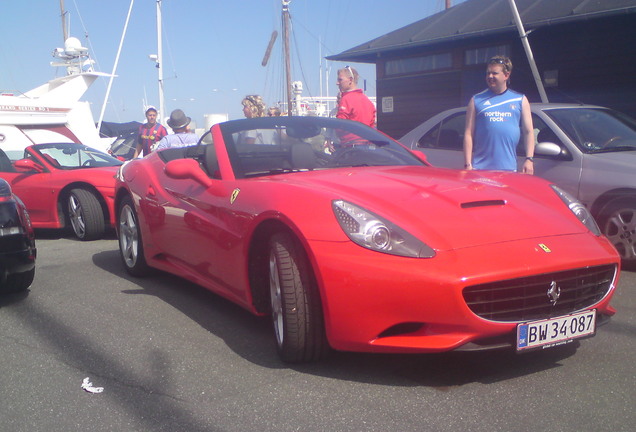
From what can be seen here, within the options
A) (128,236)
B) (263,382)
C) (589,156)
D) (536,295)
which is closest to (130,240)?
(128,236)

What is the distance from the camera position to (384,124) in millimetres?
15789

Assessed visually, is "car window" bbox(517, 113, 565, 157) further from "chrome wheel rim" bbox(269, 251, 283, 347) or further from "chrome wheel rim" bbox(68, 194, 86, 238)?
"chrome wheel rim" bbox(68, 194, 86, 238)

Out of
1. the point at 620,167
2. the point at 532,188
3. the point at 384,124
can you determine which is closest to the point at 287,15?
the point at 384,124

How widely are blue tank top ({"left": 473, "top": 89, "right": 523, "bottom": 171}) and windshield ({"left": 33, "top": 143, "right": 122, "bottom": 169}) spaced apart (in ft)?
17.9

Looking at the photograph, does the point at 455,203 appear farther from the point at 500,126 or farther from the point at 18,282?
the point at 18,282

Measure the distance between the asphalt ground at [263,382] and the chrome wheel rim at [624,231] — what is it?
3.37ft

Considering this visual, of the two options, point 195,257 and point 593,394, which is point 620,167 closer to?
point 593,394

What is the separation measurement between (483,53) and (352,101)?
6469 mm

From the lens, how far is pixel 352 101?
24.9 feet

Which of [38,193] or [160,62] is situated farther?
[160,62]

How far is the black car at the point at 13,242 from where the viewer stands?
4.66m

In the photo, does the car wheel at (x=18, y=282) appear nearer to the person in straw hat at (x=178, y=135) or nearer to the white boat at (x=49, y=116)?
the person in straw hat at (x=178, y=135)

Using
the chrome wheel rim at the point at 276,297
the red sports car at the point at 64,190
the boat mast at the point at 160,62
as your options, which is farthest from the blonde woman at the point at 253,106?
the boat mast at the point at 160,62

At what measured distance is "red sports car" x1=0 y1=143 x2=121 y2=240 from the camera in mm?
8188
